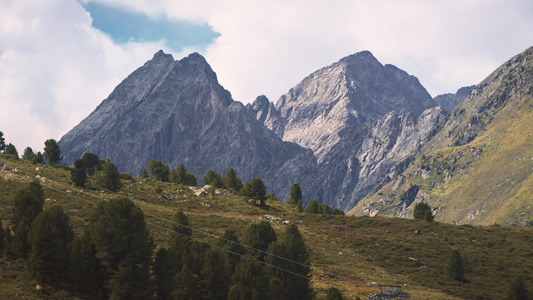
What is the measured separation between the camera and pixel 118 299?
4444 centimetres

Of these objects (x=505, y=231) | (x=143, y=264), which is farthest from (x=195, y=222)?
(x=505, y=231)

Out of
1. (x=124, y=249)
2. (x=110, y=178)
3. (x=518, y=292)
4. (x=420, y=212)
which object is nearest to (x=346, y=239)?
(x=518, y=292)

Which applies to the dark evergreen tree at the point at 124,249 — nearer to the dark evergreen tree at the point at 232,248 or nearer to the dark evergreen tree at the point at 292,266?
the dark evergreen tree at the point at 232,248

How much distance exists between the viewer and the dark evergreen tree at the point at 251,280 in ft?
155

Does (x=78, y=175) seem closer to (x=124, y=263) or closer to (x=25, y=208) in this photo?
(x=25, y=208)

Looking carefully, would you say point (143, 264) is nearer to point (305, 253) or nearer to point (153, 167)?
point (305, 253)

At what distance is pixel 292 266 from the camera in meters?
57.1

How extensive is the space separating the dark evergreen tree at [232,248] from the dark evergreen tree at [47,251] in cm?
2095

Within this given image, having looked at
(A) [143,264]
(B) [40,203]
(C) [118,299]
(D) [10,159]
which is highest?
(D) [10,159]

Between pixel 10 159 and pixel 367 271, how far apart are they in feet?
373

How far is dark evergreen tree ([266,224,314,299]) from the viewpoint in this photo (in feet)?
180

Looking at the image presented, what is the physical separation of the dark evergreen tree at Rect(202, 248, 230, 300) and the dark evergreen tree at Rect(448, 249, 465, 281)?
173 feet

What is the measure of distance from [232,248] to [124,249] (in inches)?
649

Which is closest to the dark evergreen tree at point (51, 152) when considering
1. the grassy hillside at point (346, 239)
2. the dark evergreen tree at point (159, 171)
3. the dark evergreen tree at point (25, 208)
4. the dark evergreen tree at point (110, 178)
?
the grassy hillside at point (346, 239)
